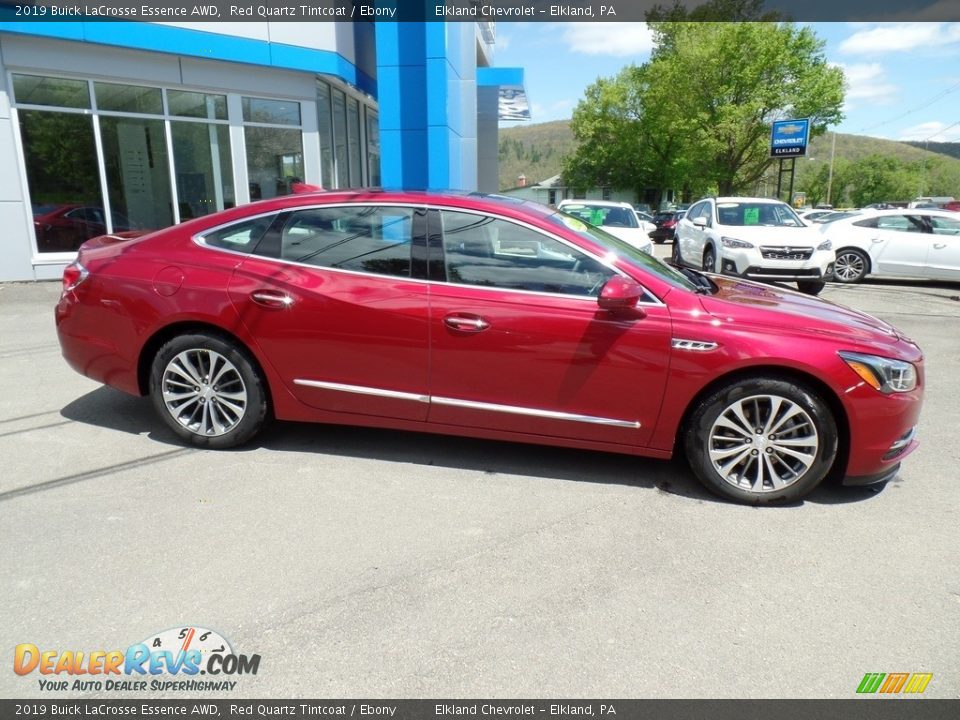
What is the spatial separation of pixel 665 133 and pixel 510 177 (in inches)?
5128

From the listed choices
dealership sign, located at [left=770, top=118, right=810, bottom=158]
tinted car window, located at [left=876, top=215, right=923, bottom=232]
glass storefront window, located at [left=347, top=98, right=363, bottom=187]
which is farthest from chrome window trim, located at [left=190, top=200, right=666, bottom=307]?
dealership sign, located at [left=770, top=118, right=810, bottom=158]

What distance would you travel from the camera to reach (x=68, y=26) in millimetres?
10312

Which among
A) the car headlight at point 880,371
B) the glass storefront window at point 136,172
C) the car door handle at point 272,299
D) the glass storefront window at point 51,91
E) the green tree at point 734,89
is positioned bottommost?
the car headlight at point 880,371

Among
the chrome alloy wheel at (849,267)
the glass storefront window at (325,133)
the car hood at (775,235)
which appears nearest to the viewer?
the car hood at (775,235)

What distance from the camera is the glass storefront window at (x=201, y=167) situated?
40.4 feet

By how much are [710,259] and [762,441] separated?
9.55 metres

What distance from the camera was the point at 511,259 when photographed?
3852mm

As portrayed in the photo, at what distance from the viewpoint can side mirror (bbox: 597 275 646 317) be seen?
3486mm

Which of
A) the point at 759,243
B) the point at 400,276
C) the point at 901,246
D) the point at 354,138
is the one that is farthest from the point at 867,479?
the point at 354,138

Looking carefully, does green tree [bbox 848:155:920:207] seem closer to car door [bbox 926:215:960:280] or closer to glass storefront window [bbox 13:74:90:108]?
car door [bbox 926:215:960:280]

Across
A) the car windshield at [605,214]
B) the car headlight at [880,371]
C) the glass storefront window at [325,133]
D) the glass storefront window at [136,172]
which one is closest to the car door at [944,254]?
the car windshield at [605,214]

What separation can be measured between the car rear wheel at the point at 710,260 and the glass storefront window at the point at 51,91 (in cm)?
1092

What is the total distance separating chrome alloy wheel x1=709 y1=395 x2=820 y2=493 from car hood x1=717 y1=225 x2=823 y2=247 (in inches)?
333

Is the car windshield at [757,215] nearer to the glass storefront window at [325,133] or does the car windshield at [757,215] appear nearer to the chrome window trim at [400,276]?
the glass storefront window at [325,133]
